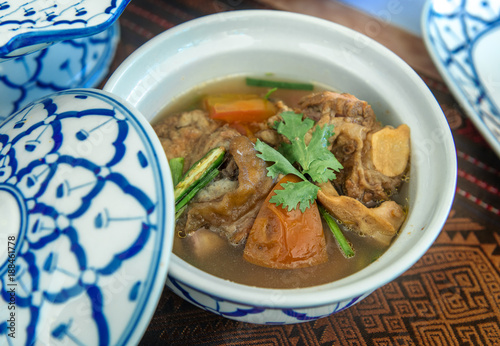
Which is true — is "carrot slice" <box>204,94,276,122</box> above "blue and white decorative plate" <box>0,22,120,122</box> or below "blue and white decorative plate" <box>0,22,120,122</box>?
above

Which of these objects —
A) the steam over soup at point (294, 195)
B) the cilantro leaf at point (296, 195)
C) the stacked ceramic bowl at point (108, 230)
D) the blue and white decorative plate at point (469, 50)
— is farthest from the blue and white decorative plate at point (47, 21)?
the blue and white decorative plate at point (469, 50)

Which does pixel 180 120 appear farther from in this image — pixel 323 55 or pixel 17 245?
pixel 17 245

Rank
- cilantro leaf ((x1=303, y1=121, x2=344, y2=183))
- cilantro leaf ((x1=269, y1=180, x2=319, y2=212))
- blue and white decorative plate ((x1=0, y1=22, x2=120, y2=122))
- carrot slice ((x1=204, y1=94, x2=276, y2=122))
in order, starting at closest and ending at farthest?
cilantro leaf ((x1=269, y1=180, x2=319, y2=212)) → cilantro leaf ((x1=303, y1=121, x2=344, y2=183)) → blue and white decorative plate ((x1=0, y1=22, x2=120, y2=122)) → carrot slice ((x1=204, y1=94, x2=276, y2=122))

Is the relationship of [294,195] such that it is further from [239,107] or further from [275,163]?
[239,107]

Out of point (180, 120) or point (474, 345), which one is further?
point (180, 120)

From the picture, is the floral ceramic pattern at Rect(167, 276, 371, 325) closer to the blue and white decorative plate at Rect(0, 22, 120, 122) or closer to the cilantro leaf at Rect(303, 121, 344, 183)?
the cilantro leaf at Rect(303, 121, 344, 183)

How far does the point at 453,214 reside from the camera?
200cm

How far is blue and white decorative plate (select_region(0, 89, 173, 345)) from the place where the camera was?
113 cm

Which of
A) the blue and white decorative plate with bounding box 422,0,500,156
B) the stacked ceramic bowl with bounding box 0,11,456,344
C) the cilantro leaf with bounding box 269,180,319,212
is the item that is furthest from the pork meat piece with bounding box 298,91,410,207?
the blue and white decorative plate with bounding box 422,0,500,156

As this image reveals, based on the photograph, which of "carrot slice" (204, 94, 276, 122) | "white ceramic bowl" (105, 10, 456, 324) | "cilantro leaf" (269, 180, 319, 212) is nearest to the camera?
"white ceramic bowl" (105, 10, 456, 324)

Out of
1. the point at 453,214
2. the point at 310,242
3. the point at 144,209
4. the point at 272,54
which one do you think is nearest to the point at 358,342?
the point at 310,242

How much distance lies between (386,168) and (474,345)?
759 millimetres

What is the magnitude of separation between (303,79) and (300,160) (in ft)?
2.17

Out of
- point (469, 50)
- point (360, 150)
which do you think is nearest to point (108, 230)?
point (360, 150)
